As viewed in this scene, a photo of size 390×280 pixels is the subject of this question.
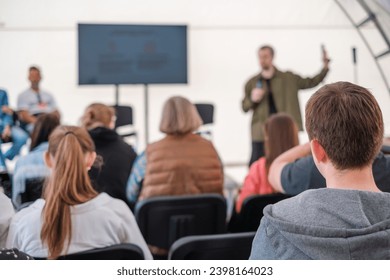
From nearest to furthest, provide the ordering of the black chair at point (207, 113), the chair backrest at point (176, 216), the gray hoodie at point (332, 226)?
the gray hoodie at point (332, 226) < the chair backrest at point (176, 216) < the black chair at point (207, 113)

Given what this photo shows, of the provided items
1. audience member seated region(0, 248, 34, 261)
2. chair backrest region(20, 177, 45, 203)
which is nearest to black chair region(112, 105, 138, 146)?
chair backrest region(20, 177, 45, 203)

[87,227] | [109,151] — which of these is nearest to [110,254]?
[87,227]

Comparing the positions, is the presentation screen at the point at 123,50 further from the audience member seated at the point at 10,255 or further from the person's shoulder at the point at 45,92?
the audience member seated at the point at 10,255

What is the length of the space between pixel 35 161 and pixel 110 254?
1.16 feet

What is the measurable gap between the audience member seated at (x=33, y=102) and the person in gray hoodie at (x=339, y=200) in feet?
2.26

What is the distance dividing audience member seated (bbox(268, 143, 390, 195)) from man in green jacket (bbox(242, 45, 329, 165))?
10 cm

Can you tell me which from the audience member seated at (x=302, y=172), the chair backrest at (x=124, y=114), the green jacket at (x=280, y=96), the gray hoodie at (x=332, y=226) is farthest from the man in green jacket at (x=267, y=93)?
the chair backrest at (x=124, y=114)

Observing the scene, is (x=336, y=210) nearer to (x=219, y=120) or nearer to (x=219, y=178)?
(x=219, y=178)

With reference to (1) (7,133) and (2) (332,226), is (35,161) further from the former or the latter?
(2) (332,226)

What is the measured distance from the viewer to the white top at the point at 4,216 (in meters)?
0.85

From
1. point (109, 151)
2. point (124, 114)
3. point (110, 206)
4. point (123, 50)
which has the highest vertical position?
point (123, 50)

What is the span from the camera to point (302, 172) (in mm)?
870

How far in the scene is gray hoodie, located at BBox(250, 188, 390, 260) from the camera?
584 mm
